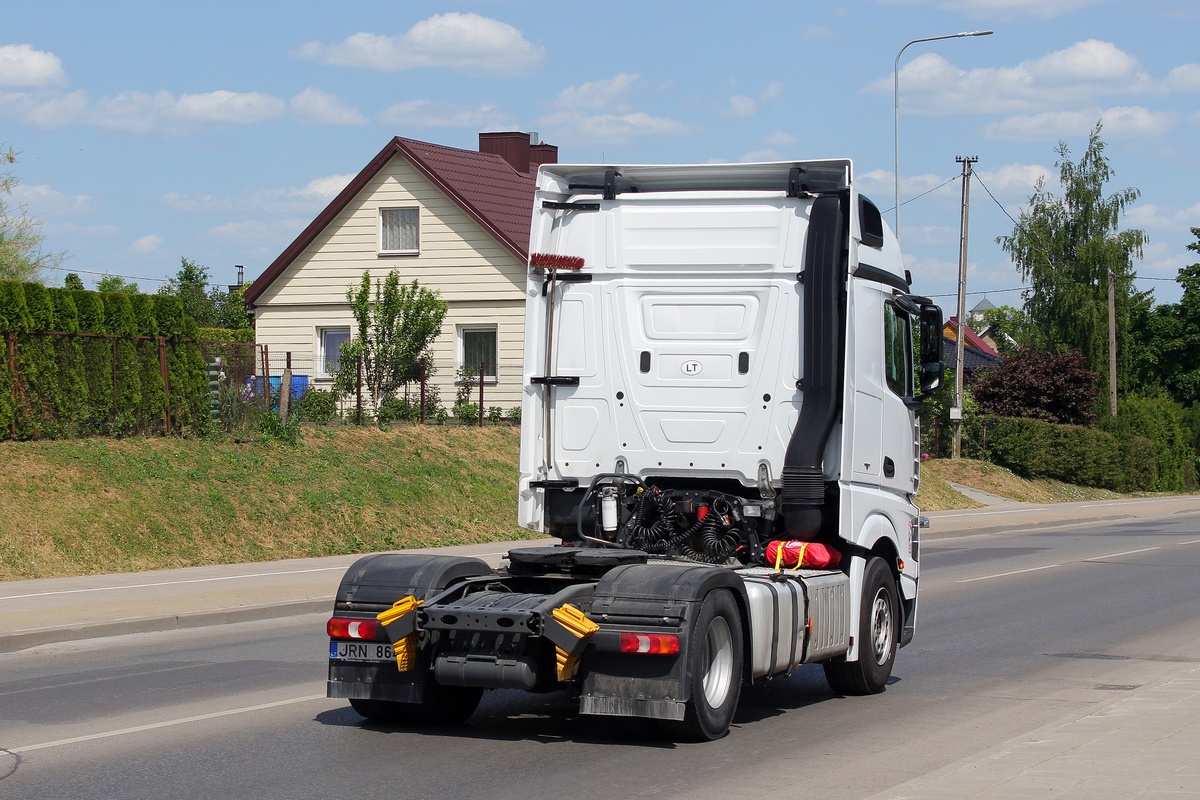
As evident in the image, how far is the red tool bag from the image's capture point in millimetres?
8484

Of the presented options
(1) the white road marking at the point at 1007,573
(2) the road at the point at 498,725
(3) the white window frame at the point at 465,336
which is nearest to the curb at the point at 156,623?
(2) the road at the point at 498,725

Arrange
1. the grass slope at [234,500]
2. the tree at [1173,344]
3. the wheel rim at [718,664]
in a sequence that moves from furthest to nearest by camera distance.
Answer: the tree at [1173,344], the grass slope at [234,500], the wheel rim at [718,664]

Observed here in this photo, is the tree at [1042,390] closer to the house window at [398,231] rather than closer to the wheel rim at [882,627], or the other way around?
the house window at [398,231]

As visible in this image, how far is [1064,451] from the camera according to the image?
155 ft

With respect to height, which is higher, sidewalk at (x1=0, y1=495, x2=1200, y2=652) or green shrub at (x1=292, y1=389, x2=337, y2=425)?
green shrub at (x1=292, y1=389, x2=337, y2=425)

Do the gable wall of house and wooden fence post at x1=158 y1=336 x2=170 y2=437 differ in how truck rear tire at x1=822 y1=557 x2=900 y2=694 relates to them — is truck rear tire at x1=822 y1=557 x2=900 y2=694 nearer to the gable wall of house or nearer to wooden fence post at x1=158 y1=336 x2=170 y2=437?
Result: wooden fence post at x1=158 y1=336 x2=170 y2=437

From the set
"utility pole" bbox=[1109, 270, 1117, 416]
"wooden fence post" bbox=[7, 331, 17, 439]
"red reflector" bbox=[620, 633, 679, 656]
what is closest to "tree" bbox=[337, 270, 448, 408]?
"wooden fence post" bbox=[7, 331, 17, 439]

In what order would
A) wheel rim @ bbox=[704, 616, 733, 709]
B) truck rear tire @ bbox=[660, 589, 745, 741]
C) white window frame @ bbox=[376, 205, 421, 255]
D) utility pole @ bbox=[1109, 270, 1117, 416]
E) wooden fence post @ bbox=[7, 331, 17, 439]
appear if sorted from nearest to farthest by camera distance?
truck rear tire @ bbox=[660, 589, 745, 741]
wheel rim @ bbox=[704, 616, 733, 709]
wooden fence post @ bbox=[7, 331, 17, 439]
white window frame @ bbox=[376, 205, 421, 255]
utility pole @ bbox=[1109, 270, 1117, 416]

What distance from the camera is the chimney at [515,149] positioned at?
3919cm

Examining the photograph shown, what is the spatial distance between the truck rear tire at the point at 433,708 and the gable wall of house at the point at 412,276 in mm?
24368

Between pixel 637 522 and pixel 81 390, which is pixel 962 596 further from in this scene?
pixel 81 390

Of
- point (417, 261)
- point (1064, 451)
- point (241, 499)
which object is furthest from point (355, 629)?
point (1064, 451)

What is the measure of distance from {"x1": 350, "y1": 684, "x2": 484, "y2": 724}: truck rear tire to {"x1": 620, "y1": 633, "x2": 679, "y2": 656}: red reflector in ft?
4.39

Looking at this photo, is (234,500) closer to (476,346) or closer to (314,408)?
(314,408)
